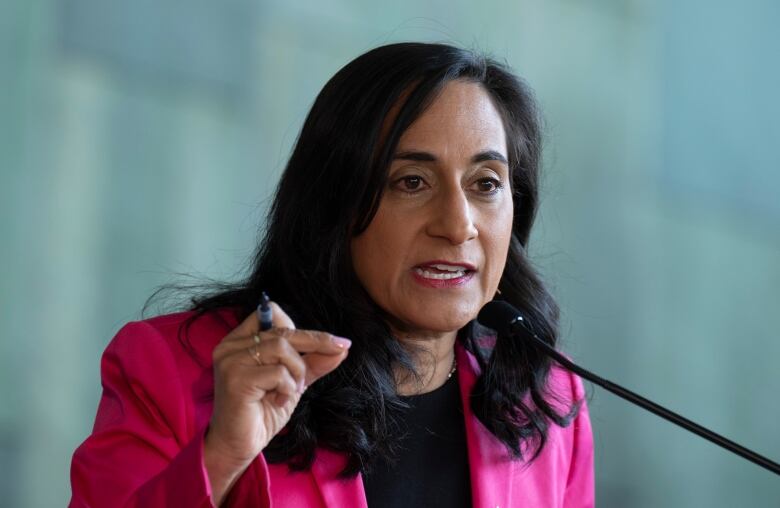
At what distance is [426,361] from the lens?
2084 mm

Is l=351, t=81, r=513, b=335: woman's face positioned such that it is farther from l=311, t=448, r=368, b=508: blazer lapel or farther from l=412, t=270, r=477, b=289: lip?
l=311, t=448, r=368, b=508: blazer lapel

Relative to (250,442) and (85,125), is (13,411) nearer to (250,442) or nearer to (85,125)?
(85,125)

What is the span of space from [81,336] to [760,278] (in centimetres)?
316

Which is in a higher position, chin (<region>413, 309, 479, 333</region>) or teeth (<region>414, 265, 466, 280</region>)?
teeth (<region>414, 265, 466, 280</region>)

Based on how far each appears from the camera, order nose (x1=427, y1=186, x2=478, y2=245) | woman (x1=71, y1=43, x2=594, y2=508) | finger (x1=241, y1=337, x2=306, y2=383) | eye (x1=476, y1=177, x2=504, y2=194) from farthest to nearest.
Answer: eye (x1=476, y1=177, x2=504, y2=194)
nose (x1=427, y1=186, x2=478, y2=245)
woman (x1=71, y1=43, x2=594, y2=508)
finger (x1=241, y1=337, x2=306, y2=383)

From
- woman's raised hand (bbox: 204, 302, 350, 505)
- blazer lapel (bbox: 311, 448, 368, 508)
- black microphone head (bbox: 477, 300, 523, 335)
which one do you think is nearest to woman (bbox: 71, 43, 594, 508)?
blazer lapel (bbox: 311, 448, 368, 508)

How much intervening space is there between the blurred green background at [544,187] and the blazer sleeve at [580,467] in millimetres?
560

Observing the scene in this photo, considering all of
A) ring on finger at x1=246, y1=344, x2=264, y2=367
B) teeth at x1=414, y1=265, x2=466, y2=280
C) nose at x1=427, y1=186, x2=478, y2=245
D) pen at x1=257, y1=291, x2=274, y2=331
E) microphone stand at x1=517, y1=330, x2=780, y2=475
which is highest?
nose at x1=427, y1=186, x2=478, y2=245

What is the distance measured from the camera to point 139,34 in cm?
306

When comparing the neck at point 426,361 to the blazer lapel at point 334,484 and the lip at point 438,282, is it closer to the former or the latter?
the lip at point 438,282

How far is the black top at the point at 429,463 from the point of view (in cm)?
191

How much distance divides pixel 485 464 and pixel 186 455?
806 millimetres

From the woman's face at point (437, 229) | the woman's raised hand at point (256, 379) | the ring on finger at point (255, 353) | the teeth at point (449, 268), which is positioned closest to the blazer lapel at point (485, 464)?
the woman's face at point (437, 229)

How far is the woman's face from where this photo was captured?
1913 millimetres
